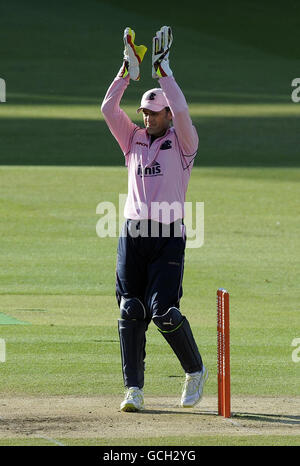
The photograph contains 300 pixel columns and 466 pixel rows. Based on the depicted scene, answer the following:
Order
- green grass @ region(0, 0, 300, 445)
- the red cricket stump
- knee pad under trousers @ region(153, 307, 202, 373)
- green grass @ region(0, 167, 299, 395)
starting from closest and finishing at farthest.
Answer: the red cricket stump → knee pad under trousers @ region(153, 307, 202, 373) → green grass @ region(0, 167, 299, 395) → green grass @ region(0, 0, 300, 445)

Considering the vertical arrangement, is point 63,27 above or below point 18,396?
above

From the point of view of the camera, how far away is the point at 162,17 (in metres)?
52.6

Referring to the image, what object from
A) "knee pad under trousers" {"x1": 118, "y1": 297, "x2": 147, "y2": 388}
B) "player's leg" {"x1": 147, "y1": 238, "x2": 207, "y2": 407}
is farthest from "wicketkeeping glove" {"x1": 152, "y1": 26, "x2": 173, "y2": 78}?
"knee pad under trousers" {"x1": 118, "y1": 297, "x2": 147, "y2": 388}

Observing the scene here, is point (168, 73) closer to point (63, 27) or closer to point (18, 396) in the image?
point (18, 396)

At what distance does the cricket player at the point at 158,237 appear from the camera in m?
8.65

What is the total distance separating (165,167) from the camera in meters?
8.72

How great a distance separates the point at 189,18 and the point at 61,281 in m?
37.9

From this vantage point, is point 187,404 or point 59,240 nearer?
point 187,404

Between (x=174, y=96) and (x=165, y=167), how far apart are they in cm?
50

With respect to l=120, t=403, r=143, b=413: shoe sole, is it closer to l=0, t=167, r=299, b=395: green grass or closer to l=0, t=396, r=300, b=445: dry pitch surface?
l=0, t=396, r=300, b=445: dry pitch surface

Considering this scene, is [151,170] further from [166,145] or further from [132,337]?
[132,337]

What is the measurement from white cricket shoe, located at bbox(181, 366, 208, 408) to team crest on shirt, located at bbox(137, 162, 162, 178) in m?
1.43

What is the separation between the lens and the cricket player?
8.65 m
